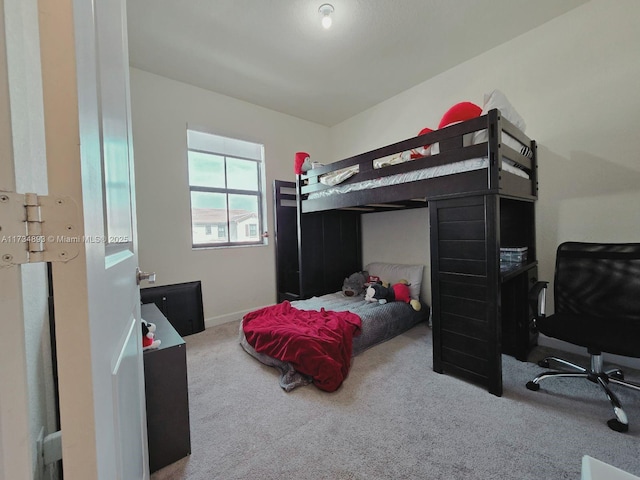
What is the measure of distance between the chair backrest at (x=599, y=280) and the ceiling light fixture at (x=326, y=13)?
8.10 feet

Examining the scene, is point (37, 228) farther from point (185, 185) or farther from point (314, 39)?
point (185, 185)

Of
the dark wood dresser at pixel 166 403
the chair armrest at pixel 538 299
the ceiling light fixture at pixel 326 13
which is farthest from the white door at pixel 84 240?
the chair armrest at pixel 538 299

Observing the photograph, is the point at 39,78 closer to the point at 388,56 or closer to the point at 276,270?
the point at 388,56

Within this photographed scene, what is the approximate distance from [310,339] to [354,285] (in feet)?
5.08

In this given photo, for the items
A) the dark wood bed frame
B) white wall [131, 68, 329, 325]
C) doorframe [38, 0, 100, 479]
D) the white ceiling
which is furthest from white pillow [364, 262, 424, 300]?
doorframe [38, 0, 100, 479]

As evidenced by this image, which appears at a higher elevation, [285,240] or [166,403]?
[285,240]

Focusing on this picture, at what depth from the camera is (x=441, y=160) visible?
72.4 inches

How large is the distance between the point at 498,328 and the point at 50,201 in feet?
6.72

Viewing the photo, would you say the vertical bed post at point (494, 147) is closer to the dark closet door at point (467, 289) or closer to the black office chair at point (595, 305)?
the dark closet door at point (467, 289)

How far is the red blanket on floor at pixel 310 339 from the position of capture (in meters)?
1.84

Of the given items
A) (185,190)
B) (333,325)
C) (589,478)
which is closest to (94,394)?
(589,478)

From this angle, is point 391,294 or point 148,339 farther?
point 391,294

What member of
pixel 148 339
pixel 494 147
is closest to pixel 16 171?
pixel 148 339

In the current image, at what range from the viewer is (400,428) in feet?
4.73
